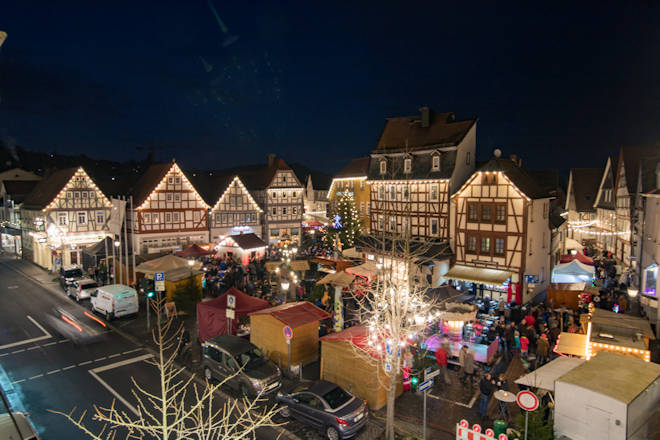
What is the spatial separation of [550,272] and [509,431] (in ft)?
72.1

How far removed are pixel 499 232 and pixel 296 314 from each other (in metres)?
14.8

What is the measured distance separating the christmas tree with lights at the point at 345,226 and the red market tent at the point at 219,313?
17363mm

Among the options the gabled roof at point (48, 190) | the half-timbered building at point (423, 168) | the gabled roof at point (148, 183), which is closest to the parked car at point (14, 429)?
the half-timbered building at point (423, 168)

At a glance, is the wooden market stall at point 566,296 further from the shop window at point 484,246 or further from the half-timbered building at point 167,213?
the half-timbered building at point 167,213

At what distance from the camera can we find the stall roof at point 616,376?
26.3ft

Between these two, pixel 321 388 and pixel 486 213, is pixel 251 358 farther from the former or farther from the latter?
pixel 486 213

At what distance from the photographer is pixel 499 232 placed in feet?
79.6

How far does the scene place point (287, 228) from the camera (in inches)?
1882

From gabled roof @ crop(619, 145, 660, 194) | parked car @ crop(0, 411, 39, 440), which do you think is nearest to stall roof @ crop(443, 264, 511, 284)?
gabled roof @ crop(619, 145, 660, 194)

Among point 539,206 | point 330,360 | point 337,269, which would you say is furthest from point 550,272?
point 330,360

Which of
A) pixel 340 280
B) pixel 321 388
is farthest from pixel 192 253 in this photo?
pixel 321 388

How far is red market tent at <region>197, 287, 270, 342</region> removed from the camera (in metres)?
17.4

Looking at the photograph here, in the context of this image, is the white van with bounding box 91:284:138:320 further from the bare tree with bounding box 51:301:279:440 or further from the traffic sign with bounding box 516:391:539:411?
the traffic sign with bounding box 516:391:539:411

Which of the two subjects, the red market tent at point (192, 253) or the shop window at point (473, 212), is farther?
the red market tent at point (192, 253)
